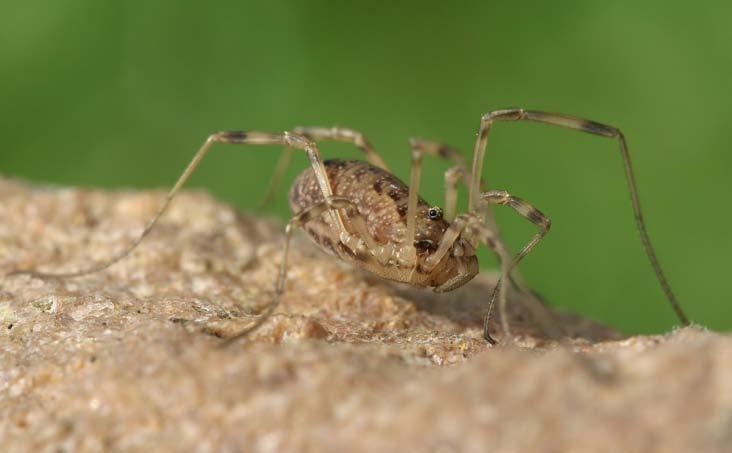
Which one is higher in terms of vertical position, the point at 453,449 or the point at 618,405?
the point at 618,405

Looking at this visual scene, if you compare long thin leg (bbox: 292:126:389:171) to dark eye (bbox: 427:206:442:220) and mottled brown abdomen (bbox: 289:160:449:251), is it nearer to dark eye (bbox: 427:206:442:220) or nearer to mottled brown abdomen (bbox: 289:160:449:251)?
mottled brown abdomen (bbox: 289:160:449:251)

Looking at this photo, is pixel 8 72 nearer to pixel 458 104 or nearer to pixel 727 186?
pixel 458 104

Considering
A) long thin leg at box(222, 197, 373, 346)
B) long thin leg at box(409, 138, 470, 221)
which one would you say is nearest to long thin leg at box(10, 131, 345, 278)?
long thin leg at box(222, 197, 373, 346)

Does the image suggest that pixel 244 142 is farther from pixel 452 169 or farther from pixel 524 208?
pixel 524 208

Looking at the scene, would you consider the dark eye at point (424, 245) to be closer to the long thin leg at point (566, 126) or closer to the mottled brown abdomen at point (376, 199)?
the mottled brown abdomen at point (376, 199)

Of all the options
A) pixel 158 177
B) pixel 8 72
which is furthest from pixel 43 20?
pixel 158 177

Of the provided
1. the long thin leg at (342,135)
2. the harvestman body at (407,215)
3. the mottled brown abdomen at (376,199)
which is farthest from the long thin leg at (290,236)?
the long thin leg at (342,135)
